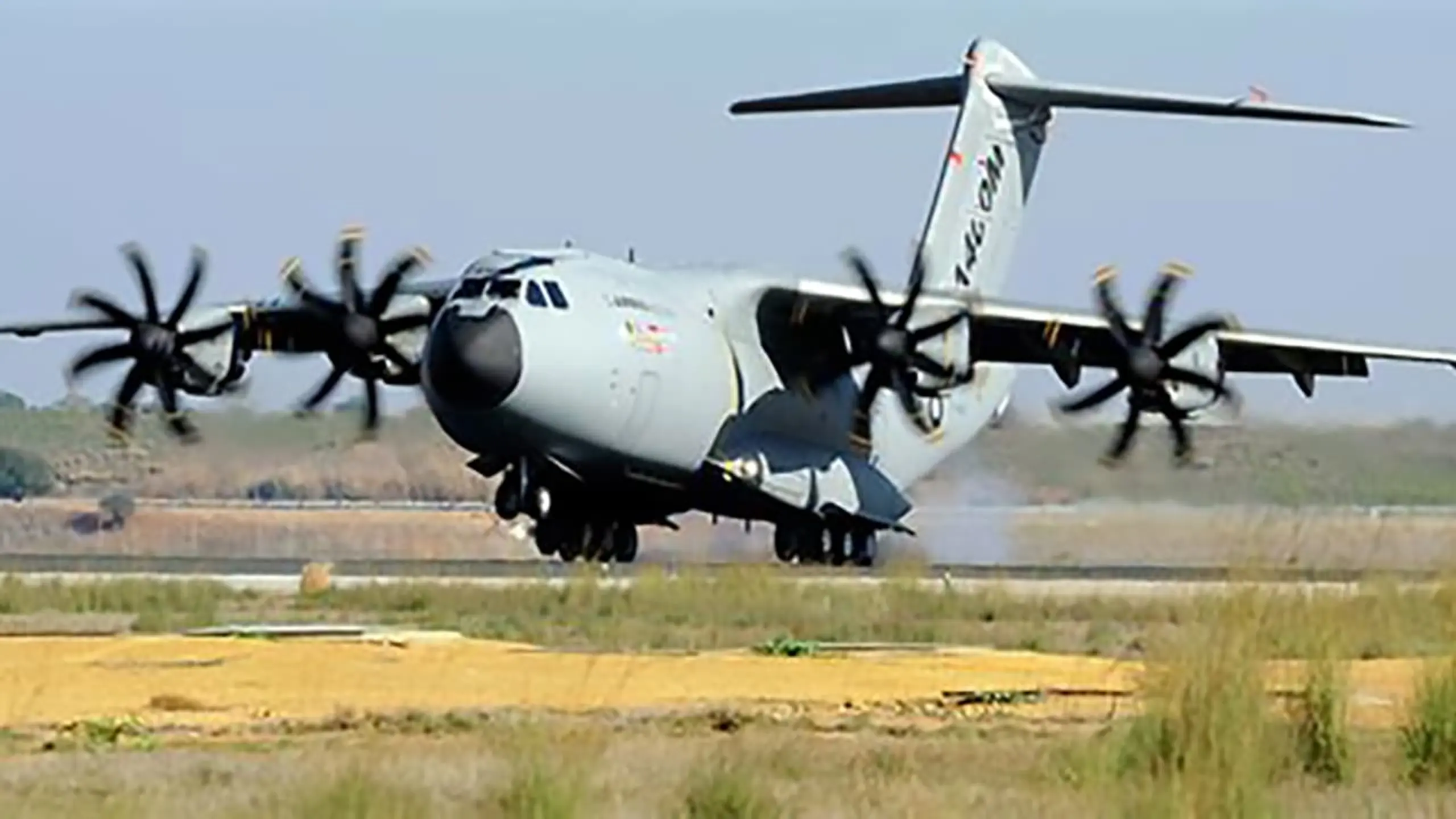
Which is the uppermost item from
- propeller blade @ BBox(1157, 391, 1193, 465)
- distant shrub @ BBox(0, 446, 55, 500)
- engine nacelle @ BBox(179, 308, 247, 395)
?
propeller blade @ BBox(1157, 391, 1193, 465)

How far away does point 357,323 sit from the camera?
3516 centimetres

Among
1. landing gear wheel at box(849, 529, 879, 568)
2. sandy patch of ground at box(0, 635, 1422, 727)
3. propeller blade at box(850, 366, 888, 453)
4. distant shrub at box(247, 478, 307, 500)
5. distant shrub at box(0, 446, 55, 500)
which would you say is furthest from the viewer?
distant shrub at box(0, 446, 55, 500)

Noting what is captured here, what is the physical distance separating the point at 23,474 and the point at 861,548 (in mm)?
25287

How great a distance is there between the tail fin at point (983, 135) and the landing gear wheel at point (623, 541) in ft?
16.8

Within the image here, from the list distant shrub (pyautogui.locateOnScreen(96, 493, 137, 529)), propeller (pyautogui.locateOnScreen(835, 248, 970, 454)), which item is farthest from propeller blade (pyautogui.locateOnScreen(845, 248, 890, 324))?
distant shrub (pyautogui.locateOnScreen(96, 493, 137, 529))

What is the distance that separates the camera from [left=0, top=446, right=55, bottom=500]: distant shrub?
5556 cm

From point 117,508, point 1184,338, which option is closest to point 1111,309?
point 1184,338

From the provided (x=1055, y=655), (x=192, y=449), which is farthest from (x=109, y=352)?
(x=1055, y=655)

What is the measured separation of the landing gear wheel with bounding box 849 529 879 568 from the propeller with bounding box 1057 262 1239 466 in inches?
161

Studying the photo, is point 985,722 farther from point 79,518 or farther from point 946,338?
point 79,518

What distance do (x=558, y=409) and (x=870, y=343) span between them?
512 centimetres

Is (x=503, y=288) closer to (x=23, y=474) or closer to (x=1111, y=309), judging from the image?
(x=1111, y=309)

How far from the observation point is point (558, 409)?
32.4 meters

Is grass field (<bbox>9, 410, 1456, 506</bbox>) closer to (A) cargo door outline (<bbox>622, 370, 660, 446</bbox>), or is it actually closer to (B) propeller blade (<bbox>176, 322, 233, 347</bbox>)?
(B) propeller blade (<bbox>176, 322, 233, 347</bbox>)
